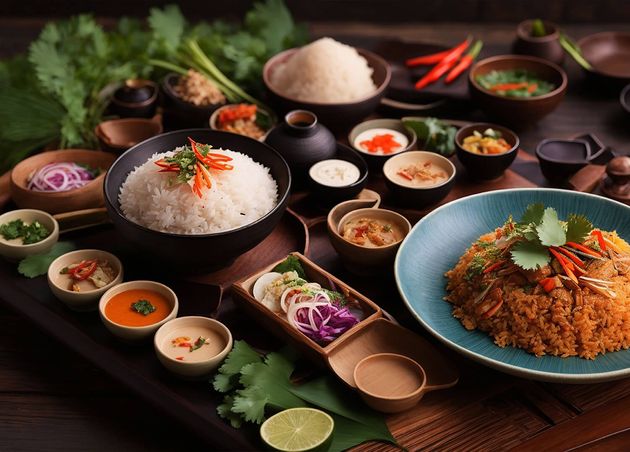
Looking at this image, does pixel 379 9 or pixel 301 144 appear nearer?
pixel 301 144

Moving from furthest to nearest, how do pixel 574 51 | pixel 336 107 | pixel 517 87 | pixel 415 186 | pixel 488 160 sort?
pixel 574 51 → pixel 517 87 → pixel 336 107 → pixel 488 160 → pixel 415 186

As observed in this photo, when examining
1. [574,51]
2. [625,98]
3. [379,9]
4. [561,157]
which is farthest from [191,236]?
[379,9]

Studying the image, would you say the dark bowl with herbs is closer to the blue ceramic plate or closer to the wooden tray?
the wooden tray

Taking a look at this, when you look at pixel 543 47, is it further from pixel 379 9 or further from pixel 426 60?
pixel 379 9

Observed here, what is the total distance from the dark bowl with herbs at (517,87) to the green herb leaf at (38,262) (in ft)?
9.06

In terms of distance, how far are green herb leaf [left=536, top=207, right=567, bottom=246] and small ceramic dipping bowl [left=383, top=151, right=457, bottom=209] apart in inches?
34.9

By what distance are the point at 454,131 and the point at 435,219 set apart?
3.30 ft

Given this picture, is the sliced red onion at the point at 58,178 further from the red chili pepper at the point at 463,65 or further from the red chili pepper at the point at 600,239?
the red chili pepper at the point at 600,239

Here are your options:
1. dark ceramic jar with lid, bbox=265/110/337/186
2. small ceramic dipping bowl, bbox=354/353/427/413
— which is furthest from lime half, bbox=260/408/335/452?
dark ceramic jar with lid, bbox=265/110/337/186

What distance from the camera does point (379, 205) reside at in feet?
14.3

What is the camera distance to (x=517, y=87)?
17.1 ft

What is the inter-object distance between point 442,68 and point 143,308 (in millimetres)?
2967

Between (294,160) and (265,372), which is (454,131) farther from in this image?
(265,372)

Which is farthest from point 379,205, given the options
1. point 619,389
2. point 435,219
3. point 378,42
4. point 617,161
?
point 378,42
